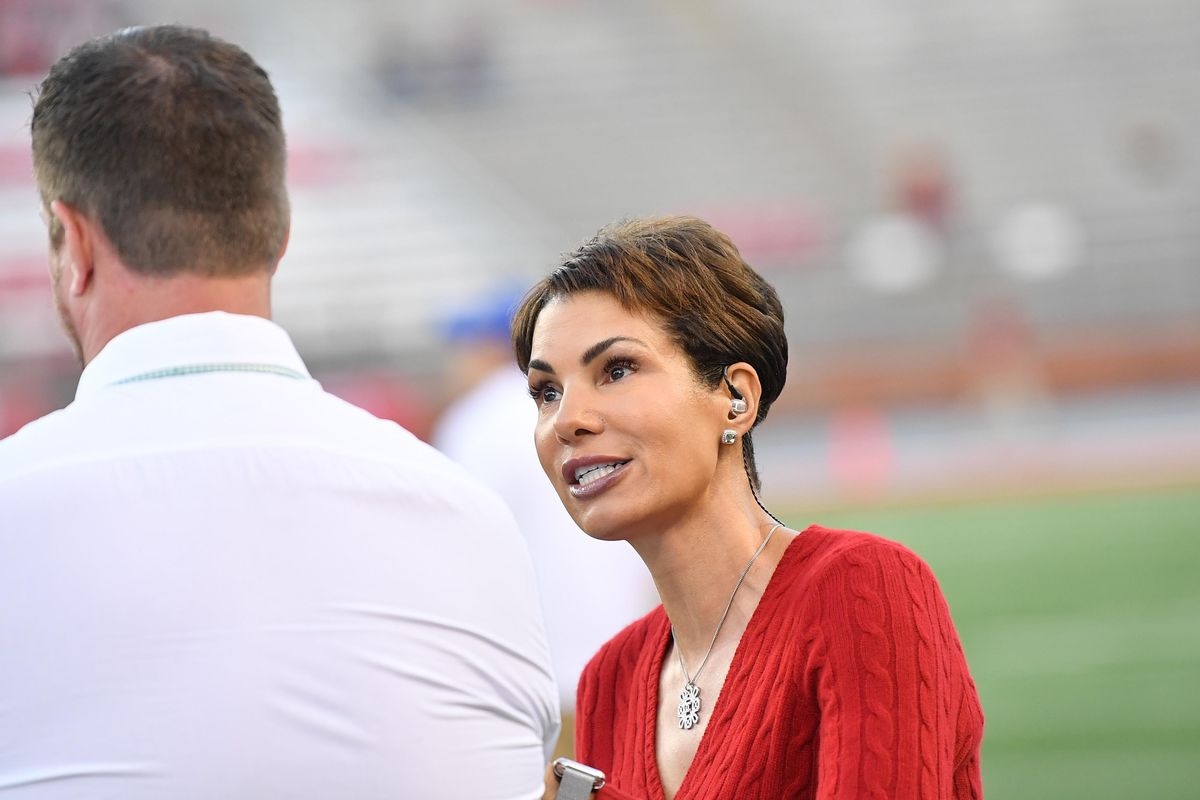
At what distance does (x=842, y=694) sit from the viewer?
165 centimetres

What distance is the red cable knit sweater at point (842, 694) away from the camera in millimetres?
1622

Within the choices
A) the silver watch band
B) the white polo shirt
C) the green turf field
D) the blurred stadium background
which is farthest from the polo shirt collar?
the blurred stadium background

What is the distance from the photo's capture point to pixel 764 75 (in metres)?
20.6

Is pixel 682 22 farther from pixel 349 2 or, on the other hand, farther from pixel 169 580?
pixel 169 580

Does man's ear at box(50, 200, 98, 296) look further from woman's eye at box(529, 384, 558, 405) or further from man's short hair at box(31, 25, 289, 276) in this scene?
woman's eye at box(529, 384, 558, 405)

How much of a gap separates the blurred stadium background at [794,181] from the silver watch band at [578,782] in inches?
556

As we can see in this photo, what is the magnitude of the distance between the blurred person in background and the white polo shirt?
2.57m

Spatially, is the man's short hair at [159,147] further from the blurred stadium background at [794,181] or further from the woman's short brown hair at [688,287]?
the blurred stadium background at [794,181]

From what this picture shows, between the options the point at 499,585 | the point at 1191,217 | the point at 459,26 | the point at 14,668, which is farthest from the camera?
the point at 459,26

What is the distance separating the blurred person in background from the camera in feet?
13.9

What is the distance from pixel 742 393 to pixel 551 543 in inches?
95.0

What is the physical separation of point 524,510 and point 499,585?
8.99ft

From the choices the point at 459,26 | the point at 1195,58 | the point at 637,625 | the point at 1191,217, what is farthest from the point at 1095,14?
the point at 637,625

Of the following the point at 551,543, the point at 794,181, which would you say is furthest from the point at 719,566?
the point at 794,181
